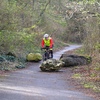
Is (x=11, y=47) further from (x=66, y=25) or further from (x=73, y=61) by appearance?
(x=66, y=25)

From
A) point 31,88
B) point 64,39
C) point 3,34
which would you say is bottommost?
point 64,39

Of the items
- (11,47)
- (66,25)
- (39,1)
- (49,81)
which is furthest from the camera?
(66,25)

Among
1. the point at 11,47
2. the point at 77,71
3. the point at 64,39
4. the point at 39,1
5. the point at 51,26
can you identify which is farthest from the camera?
the point at 64,39

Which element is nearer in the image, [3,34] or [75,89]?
[75,89]

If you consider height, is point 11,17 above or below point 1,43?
above

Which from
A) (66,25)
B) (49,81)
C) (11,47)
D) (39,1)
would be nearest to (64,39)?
(66,25)

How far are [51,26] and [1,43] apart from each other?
22535 millimetres

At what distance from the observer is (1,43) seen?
2058 centimetres

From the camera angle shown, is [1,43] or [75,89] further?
[1,43]

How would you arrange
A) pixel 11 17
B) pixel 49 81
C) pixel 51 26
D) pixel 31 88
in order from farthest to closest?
1. pixel 51 26
2. pixel 11 17
3. pixel 49 81
4. pixel 31 88

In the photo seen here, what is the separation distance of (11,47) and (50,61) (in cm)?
456

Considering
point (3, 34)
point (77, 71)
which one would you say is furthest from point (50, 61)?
point (3, 34)

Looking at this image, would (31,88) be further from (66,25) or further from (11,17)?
(66,25)

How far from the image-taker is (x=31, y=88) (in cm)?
1162
